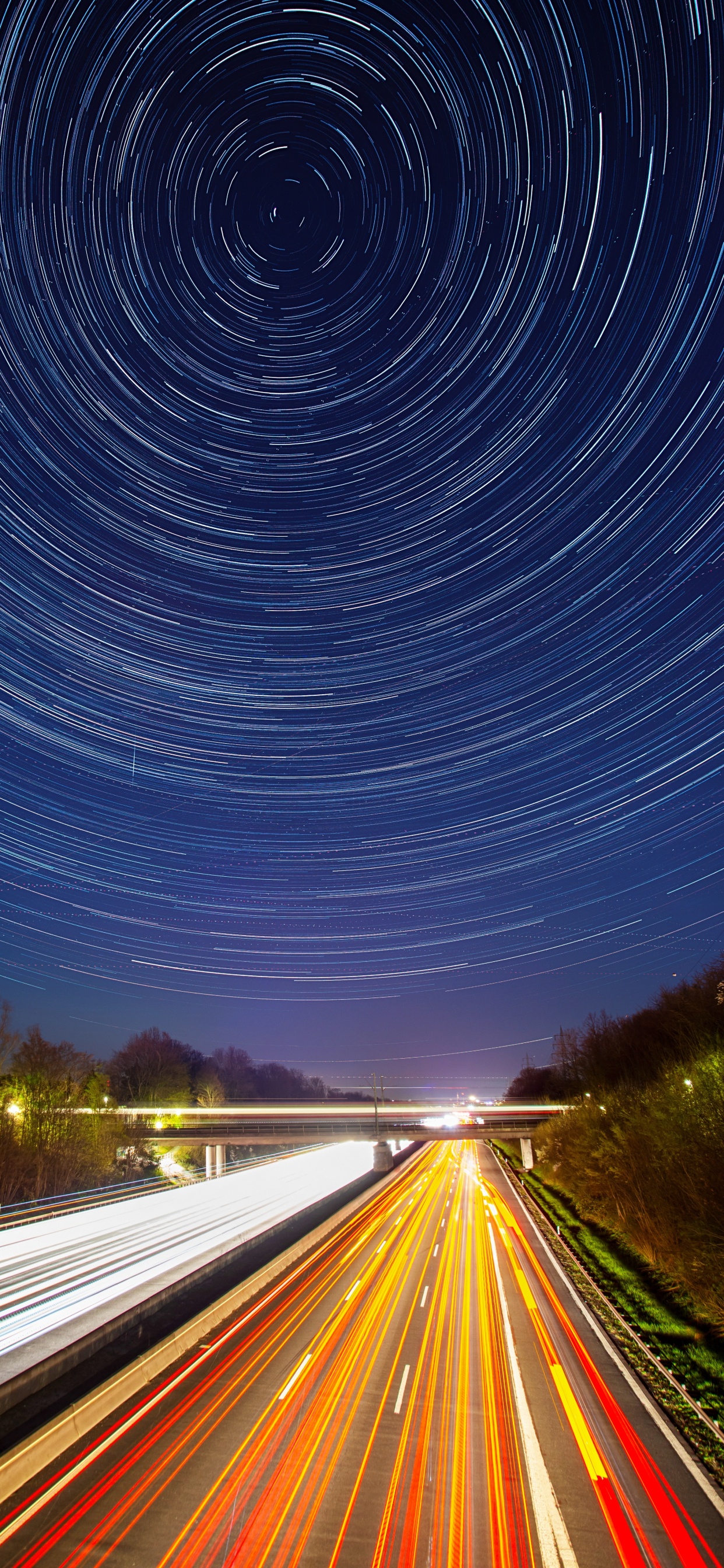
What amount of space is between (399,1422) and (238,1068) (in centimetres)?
18475

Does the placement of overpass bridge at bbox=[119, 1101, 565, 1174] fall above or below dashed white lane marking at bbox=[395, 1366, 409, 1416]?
below

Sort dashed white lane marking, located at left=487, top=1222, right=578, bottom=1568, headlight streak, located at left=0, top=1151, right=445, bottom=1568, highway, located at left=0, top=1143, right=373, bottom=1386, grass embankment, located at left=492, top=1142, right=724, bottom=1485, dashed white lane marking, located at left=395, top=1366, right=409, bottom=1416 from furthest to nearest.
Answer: highway, located at left=0, top=1143, right=373, bottom=1386
grass embankment, located at left=492, top=1142, right=724, bottom=1485
dashed white lane marking, located at left=395, top=1366, right=409, bottom=1416
headlight streak, located at left=0, top=1151, right=445, bottom=1568
dashed white lane marking, located at left=487, top=1222, right=578, bottom=1568

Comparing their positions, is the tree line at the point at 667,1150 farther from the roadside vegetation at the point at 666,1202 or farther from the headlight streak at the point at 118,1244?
the headlight streak at the point at 118,1244

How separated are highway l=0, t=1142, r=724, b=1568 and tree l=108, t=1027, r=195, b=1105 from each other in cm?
11065

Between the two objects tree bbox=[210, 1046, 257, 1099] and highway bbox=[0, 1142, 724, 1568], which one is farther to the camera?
tree bbox=[210, 1046, 257, 1099]

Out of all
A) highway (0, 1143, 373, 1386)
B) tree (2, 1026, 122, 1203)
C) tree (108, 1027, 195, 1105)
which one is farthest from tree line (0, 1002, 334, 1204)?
tree (108, 1027, 195, 1105)

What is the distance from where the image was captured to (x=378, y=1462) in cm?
1134

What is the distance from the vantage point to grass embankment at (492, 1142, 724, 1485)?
45.8ft

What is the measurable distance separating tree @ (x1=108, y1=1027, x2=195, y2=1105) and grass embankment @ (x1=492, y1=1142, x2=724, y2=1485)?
101952mm

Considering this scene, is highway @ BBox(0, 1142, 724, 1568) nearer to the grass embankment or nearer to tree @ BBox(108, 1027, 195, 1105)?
the grass embankment

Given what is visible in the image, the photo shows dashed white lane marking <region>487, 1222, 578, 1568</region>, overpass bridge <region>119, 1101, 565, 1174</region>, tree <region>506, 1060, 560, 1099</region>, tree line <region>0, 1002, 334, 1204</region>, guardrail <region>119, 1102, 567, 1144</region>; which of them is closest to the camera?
dashed white lane marking <region>487, 1222, 578, 1568</region>

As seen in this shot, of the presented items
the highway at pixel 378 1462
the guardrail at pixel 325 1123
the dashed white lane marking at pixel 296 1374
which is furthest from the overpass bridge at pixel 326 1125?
the dashed white lane marking at pixel 296 1374

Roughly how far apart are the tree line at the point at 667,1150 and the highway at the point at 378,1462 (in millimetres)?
4766

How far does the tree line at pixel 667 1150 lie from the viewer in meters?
21.1
